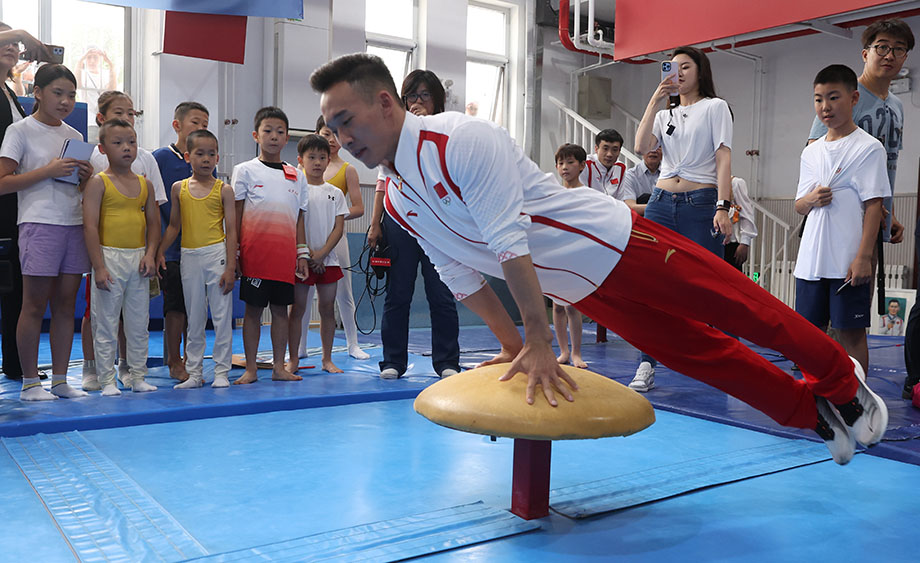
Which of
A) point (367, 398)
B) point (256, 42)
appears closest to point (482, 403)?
point (367, 398)

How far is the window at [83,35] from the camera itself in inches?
258

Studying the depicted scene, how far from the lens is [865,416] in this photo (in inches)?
86.2

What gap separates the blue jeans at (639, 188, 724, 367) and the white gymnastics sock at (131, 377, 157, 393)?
237 cm

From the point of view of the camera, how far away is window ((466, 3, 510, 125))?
377 inches

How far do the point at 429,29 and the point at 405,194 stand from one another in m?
7.24

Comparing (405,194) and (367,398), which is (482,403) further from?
(367,398)

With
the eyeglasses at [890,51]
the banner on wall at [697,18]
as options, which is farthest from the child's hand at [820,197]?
the banner on wall at [697,18]

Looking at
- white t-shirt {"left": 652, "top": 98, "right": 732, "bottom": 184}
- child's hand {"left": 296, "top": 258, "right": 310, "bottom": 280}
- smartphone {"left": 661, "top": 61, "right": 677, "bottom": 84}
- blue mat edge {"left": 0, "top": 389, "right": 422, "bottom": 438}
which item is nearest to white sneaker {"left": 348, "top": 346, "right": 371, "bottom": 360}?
child's hand {"left": 296, "top": 258, "right": 310, "bottom": 280}

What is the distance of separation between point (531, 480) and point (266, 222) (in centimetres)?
239

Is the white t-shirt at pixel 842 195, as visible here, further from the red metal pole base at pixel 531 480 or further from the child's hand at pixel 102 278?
the child's hand at pixel 102 278

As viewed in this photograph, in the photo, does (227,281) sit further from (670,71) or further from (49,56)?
(670,71)

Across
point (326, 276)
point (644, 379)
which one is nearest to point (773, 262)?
point (644, 379)

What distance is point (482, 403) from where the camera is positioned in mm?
1718

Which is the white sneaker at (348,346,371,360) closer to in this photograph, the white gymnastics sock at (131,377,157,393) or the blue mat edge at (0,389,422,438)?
the blue mat edge at (0,389,422,438)
